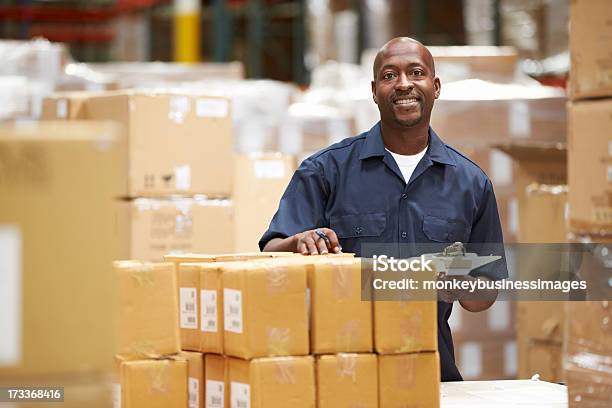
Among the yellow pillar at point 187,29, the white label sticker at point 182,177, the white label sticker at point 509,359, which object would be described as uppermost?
the yellow pillar at point 187,29

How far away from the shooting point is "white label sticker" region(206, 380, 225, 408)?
254cm

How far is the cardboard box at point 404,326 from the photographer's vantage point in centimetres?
255

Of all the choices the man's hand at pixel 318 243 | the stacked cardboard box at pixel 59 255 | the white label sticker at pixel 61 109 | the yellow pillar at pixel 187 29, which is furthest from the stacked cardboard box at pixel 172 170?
the yellow pillar at pixel 187 29

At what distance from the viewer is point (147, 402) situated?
8.55ft

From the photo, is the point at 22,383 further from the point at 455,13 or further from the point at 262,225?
the point at 455,13

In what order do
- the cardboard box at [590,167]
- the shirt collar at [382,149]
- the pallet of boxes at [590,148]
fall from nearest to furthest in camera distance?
the shirt collar at [382,149] → the pallet of boxes at [590,148] → the cardboard box at [590,167]

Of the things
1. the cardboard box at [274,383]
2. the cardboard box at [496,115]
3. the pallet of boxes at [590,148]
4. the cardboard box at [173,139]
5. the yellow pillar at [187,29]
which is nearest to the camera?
the cardboard box at [274,383]

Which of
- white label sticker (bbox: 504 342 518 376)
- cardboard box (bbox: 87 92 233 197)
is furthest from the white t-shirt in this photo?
white label sticker (bbox: 504 342 518 376)

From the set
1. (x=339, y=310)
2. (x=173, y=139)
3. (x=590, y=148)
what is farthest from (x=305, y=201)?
(x=173, y=139)

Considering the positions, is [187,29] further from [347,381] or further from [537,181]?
[347,381]

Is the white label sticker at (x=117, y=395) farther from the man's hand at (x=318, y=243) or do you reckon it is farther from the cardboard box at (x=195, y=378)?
the man's hand at (x=318, y=243)

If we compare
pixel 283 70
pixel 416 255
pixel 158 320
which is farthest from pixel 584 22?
pixel 283 70

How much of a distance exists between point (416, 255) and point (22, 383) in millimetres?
1608

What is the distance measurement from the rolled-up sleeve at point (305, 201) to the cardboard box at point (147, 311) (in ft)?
2.98
